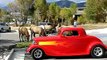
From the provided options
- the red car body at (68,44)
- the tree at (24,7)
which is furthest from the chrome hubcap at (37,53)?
the tree at (24,7)

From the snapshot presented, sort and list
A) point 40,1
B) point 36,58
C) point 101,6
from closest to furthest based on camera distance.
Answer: point 36,58 < point 101,6 < point 40,1

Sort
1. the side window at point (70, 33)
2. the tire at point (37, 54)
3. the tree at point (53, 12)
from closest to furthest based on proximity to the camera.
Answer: the tire at point (37, 54) → the side window at point (70, 33) → the tree at point (53, 12)

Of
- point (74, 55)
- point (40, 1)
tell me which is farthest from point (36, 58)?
point (40, 1)

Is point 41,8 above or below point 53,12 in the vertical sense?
above

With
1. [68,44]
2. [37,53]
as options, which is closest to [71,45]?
[68,44]

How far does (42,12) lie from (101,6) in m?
21.1

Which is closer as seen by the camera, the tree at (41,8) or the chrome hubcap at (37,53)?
the chrome hubcap at (37,53)

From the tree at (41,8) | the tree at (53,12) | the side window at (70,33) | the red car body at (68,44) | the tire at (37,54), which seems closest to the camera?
the tire at (37,54)

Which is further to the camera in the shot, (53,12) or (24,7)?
(53,12)

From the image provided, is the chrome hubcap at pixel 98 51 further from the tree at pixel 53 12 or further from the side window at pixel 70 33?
the tree at pixel 53 12

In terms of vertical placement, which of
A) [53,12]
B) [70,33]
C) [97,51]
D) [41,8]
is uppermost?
[41,8]

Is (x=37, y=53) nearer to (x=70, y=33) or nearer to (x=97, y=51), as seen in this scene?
(x=70, y=33)

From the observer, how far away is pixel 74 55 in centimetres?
1634

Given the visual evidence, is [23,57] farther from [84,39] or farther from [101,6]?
[101,6]
